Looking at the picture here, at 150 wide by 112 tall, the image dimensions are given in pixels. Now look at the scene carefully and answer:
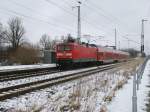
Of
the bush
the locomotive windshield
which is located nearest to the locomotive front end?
the locomotive windshield

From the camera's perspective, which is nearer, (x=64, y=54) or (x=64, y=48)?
(x=64, y=54)

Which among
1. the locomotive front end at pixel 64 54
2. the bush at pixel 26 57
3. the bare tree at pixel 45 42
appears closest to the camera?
the locomotive front end at pixel 64 54

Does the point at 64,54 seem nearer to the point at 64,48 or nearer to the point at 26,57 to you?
the point at 64,48

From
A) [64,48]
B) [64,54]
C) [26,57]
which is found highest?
[64,48]

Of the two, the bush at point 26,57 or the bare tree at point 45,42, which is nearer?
the bush at point 26,57

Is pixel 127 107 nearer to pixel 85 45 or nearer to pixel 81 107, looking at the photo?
pixel 81 107

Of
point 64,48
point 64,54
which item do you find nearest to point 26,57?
point 64,48

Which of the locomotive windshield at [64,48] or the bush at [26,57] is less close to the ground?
the locomotive windshield at [64,48]

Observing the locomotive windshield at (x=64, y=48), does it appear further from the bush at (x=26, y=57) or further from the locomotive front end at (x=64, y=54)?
the bush at (x=26, y=57)

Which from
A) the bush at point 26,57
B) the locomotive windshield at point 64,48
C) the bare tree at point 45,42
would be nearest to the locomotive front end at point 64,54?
the locomotive windshield at point 64,48

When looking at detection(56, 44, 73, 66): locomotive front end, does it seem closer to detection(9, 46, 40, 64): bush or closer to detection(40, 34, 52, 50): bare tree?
detection(9, 46, 40, 64): bush

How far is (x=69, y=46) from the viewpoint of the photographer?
109 ft

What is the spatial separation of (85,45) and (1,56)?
46357mm

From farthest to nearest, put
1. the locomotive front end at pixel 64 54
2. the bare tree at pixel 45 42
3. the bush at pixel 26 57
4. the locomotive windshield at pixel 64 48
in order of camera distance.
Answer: the bare tree at pixel 45 42 → the bush at pixel 26 57 → the locomotive windshield at pixel 64 48 → the locomotive front end at pixel 64 54
